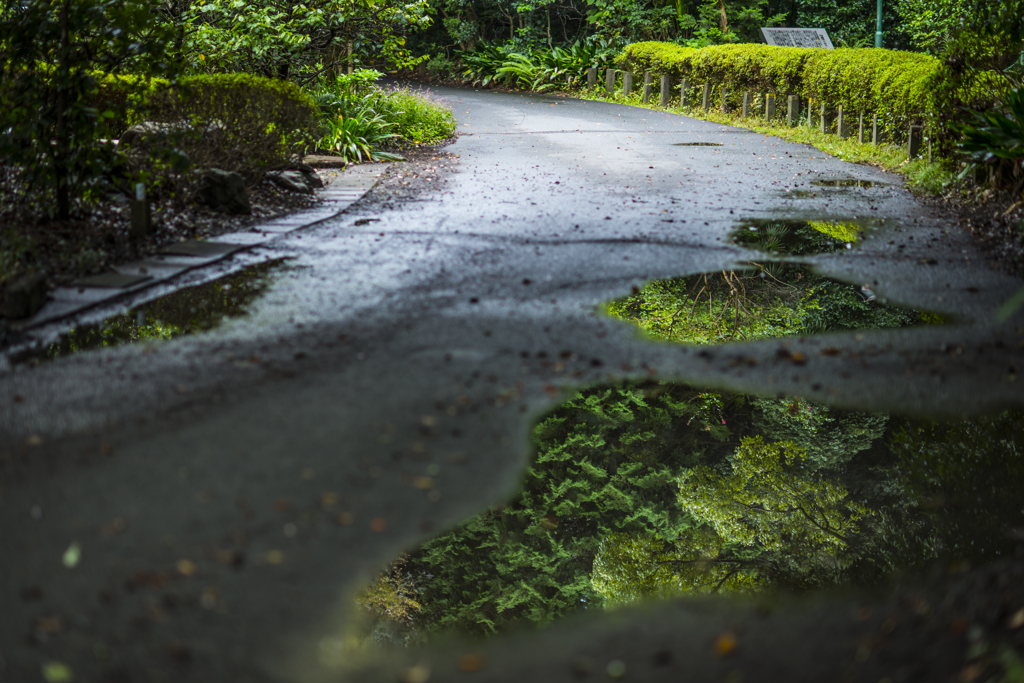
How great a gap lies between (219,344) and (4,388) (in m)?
1.14

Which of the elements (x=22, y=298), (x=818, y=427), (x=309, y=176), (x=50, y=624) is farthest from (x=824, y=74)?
(x=50, y=624)

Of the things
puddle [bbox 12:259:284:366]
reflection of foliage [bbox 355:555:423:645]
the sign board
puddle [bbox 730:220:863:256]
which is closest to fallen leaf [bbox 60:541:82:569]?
reflection of foliage [bbox 355:555:423:645]

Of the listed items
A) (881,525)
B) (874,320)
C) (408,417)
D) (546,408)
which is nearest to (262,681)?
(408,417)

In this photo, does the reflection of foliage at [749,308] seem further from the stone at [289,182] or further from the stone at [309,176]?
the stone at [309,176]

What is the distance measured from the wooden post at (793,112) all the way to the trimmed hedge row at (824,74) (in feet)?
0.63

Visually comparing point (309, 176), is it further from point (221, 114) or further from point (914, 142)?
point (914, 142)

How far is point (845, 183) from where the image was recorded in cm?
1125

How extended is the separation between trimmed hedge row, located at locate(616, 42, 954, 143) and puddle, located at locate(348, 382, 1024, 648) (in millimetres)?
8128

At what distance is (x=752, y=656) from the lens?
2480mm

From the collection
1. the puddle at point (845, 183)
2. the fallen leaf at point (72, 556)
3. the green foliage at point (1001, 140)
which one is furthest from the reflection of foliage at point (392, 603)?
the puddle at point (845, 183)

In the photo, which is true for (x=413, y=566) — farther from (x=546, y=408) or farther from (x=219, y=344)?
(x=219, y=344)

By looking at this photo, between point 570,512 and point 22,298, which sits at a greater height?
point 22,298

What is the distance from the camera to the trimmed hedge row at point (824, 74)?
12.4 meters

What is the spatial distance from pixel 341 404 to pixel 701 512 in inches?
71.2
